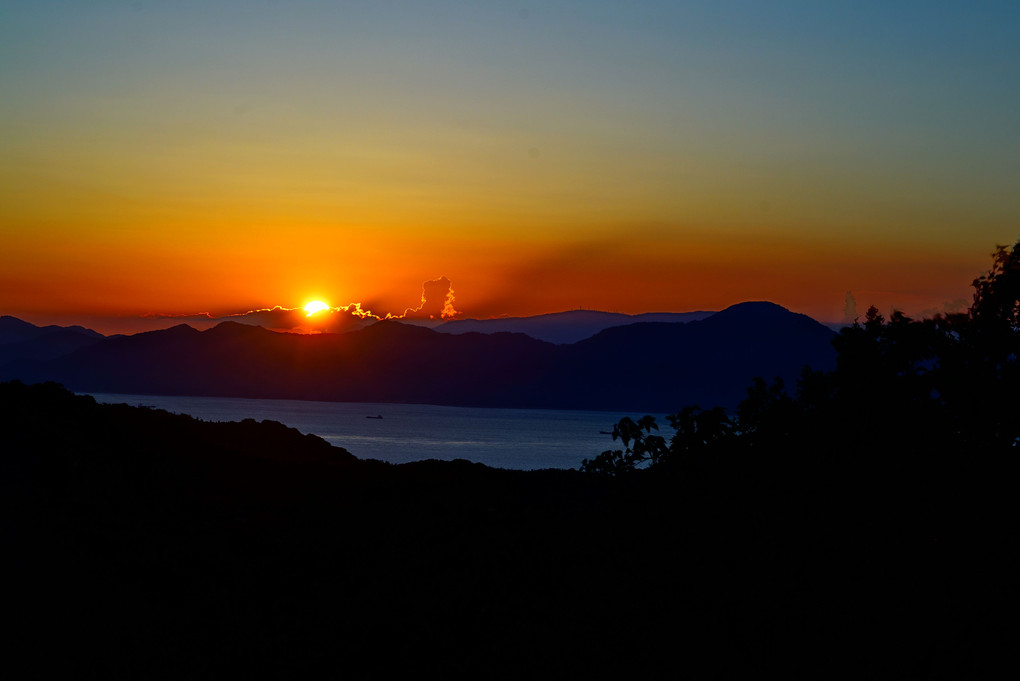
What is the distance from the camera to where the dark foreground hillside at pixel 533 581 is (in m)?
13.5

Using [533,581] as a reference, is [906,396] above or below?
above

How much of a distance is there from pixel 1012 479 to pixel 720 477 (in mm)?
5232

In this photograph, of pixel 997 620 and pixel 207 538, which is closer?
pixel 997 620

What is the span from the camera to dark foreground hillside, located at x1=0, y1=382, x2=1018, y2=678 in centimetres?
1347

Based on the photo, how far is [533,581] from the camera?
64.1 feet

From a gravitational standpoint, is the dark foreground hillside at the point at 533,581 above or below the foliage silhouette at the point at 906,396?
below

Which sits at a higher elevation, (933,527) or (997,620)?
(933,527)

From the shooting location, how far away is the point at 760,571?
15.0m

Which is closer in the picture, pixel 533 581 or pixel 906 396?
Answer: pixel 906 396

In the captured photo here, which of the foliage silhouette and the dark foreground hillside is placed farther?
the foliage silhouette

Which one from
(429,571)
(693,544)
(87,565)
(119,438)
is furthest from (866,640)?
(119,438)

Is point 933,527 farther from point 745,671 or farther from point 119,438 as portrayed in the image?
point 119,438

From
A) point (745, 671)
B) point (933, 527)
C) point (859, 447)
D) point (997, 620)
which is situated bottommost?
point (745, 671)

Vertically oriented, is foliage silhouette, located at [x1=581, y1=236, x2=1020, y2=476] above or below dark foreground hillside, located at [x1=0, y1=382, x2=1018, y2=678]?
above
